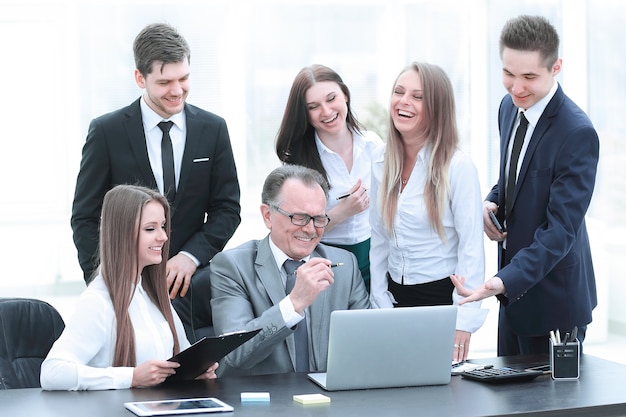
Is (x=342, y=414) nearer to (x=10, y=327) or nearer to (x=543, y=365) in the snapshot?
(x=543, y=365)

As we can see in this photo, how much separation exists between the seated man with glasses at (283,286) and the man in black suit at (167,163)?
1.36 feet

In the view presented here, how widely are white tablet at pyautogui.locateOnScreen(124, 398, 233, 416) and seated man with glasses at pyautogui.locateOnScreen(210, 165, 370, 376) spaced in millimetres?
506

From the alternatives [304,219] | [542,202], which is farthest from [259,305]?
[542,202]

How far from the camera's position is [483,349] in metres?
7.59

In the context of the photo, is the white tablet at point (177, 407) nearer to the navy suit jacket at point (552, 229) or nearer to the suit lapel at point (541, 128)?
the navy suit jacket at point (552, 229)

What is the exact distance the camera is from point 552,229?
3320mm

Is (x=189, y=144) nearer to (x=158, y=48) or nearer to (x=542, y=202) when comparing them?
(x=158, y=48)

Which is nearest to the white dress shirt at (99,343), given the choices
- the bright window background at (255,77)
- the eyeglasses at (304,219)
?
the eyeglasses at (304,219)

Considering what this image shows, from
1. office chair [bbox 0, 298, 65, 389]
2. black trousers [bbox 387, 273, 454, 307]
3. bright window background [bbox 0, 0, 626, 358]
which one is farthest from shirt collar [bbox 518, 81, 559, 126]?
bright window background [bbox 0, 0, 626, 358]

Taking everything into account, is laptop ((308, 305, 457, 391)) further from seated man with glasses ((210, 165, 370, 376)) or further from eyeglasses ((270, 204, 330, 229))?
eyeglasses ((270, 204, 330, 229))

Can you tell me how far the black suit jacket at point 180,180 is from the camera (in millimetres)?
3824

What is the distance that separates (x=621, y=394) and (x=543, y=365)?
1.20 ft

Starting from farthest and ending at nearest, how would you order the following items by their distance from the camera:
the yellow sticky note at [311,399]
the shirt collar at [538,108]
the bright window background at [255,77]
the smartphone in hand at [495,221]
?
the bright window background at [255,77] < the smartphone in hand at [495,221] < the shirt collar at [538,108] < the yellow sticky note at [311,399]

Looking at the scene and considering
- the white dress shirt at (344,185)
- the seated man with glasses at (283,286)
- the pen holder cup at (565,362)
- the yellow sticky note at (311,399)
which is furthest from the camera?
the white dress shirt at (344,185)
